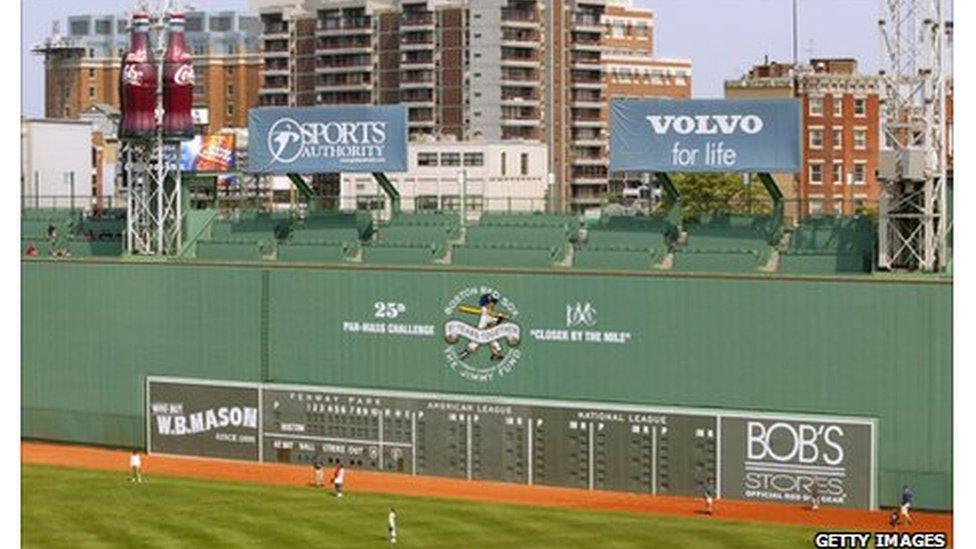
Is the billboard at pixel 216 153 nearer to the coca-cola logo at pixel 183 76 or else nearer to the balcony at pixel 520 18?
the coca-cola logo at pixel 183 76

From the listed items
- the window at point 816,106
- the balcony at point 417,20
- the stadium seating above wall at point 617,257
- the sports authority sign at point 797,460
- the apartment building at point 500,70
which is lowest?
the sports authority sign at point 797,460

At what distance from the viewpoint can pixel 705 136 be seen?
75750 mm

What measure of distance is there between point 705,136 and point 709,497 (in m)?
13.8

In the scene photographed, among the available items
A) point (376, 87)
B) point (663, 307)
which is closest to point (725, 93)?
point (376, 87)

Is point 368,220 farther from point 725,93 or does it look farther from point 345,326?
point 725,93

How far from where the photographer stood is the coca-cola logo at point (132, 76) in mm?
89812

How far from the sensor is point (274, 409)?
8125 cm

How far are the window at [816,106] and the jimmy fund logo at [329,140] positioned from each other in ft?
205

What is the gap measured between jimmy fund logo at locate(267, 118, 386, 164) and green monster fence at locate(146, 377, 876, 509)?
1044 cm

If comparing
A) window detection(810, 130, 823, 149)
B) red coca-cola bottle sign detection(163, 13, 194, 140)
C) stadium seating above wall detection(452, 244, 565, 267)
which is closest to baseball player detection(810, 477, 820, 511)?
stadium seating above wall detection(452, 244, 565, 267)

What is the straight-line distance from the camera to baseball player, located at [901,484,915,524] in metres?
66.8

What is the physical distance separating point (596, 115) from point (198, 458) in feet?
365

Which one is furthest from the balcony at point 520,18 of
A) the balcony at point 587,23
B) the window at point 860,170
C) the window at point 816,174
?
the window at point 860,170

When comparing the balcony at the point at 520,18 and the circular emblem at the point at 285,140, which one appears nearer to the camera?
the circular emblem at the point at 285,140
